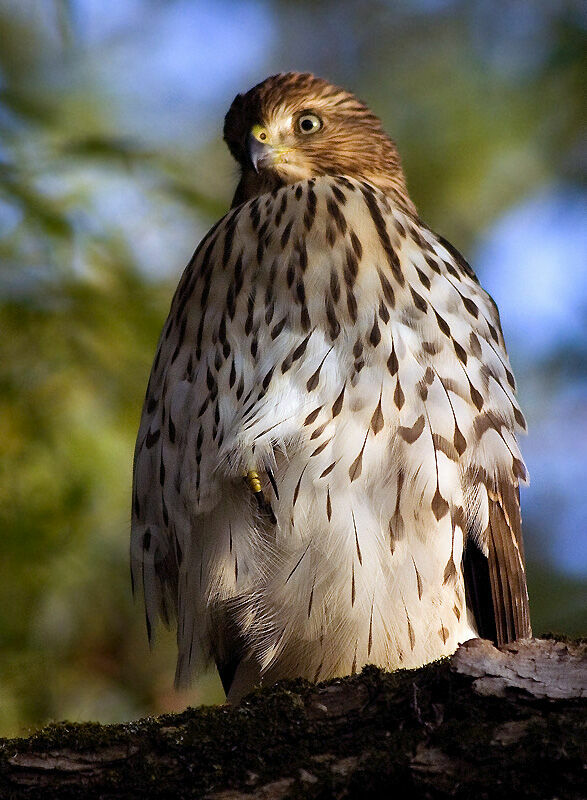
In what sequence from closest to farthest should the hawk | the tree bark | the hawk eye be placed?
the tree bark, the hawk, the hawk eye

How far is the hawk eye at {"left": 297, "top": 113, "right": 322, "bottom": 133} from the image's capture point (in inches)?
171

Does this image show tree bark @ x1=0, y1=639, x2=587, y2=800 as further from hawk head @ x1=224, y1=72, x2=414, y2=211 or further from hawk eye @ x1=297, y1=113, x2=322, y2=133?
hawk eye @ x1=297, y1=113, x2=322, y2=133

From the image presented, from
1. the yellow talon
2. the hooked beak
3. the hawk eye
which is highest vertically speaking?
the hawk eye

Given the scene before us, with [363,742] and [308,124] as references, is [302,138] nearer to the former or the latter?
[308,124]

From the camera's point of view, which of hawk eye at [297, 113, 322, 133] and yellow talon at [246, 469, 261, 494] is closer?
yellow talon at [246, 469, 261, 494]

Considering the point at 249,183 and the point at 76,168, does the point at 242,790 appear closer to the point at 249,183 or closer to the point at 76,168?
the point at 249,183

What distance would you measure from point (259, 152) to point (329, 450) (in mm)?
1329

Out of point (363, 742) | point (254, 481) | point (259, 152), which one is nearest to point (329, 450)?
point (254, 481)

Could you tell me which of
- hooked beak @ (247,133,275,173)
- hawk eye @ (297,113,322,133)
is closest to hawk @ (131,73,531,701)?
hooked beak @ (247,133,275,173)

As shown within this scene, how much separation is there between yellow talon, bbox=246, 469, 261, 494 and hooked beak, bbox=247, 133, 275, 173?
126cm

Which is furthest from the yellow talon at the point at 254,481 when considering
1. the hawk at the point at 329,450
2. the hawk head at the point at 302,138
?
the hawk head at the point at 302,138

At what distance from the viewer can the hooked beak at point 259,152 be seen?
4.16 m

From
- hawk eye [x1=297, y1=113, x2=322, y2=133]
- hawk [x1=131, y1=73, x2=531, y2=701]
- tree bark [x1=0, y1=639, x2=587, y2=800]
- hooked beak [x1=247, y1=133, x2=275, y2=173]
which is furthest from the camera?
hawk eye [x1=297, y1=113, x2=322, y2=133]

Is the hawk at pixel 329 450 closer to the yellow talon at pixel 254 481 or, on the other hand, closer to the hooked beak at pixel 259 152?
the yellow talon at pixel 254 481
